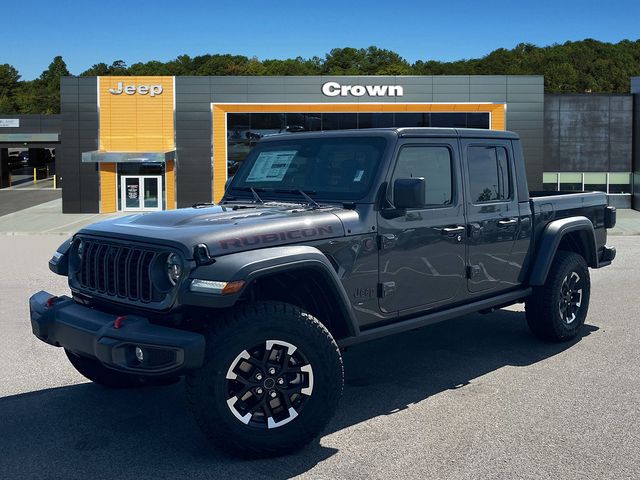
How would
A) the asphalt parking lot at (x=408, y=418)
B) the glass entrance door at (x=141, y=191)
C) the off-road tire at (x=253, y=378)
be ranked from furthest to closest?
the glass entrance door at (x=141, y=191) < the asphalt parking lot at (x=408, y=418) < the off-road tire at (x=253, y=378)

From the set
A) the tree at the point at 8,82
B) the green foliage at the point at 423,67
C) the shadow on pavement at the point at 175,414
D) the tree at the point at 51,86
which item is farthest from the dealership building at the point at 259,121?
the tree at the point at 8,82

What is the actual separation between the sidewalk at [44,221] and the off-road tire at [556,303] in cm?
1981

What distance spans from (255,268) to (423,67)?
11246 cm

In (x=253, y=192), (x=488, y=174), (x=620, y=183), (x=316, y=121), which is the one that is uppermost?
(x=316, y=121)

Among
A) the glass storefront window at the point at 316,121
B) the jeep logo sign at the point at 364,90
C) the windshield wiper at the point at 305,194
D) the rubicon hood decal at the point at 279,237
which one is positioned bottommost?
the rubicon hood decal at the point at 279,237

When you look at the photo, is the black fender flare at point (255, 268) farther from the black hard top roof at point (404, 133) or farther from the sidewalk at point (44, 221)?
the sidewalk at point (44, 221)

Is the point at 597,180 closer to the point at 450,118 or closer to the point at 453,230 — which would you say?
the point at 450,118

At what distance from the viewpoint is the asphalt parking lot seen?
13.8 ft

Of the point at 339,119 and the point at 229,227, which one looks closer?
the point at 229,227

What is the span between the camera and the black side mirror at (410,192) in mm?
4918

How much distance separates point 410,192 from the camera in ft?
16.1

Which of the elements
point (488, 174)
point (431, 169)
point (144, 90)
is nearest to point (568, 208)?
point (488, 174)

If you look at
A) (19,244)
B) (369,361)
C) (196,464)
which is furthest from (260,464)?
(19,244)

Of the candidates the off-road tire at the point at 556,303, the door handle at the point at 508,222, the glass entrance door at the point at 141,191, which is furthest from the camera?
the glass entrance door at the point at 141,191
